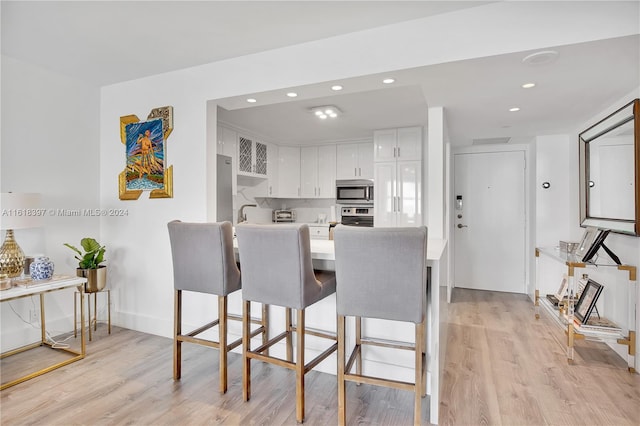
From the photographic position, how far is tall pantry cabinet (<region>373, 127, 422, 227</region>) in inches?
177

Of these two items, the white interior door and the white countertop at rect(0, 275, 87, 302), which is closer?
the white countertop at rect(0, 275, 87, 302)

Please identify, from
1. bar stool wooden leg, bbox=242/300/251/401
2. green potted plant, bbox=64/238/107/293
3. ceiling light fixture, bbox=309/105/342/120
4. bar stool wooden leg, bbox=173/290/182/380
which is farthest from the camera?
ceiling light fixture, bbox=309/105/342/120

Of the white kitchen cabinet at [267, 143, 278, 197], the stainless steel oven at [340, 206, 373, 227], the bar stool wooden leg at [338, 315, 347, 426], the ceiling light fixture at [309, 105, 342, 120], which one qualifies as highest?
the ceiling light fixture at [309, 105, 342, 120]

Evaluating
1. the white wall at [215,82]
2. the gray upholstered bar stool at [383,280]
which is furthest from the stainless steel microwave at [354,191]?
the gray upholstered bar stool at [383,280]

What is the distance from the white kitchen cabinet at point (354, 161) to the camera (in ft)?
16.8

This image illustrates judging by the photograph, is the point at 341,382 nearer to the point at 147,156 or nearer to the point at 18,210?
the point at 18,210

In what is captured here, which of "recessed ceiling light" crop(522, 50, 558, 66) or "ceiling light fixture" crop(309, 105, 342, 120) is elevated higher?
"ceiling light fixture" crop(309, 105, 342, 120)

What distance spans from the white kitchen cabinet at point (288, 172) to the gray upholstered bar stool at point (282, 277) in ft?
11.5

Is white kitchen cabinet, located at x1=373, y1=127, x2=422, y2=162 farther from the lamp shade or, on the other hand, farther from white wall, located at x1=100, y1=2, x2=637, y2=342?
the lamp shade

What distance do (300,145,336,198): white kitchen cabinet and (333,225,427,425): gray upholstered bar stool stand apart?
11.9 ft

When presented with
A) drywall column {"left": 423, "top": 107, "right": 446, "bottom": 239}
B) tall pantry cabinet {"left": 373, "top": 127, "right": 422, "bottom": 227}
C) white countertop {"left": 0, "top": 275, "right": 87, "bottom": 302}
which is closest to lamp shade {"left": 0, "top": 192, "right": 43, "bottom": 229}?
white countertop {"left": 0, "top": 275, "right": 87, "bottom": 302}

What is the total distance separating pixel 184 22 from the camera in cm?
217

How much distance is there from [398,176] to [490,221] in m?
1.48

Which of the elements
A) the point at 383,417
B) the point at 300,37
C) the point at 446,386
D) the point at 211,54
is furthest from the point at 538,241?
the point at 211,54
